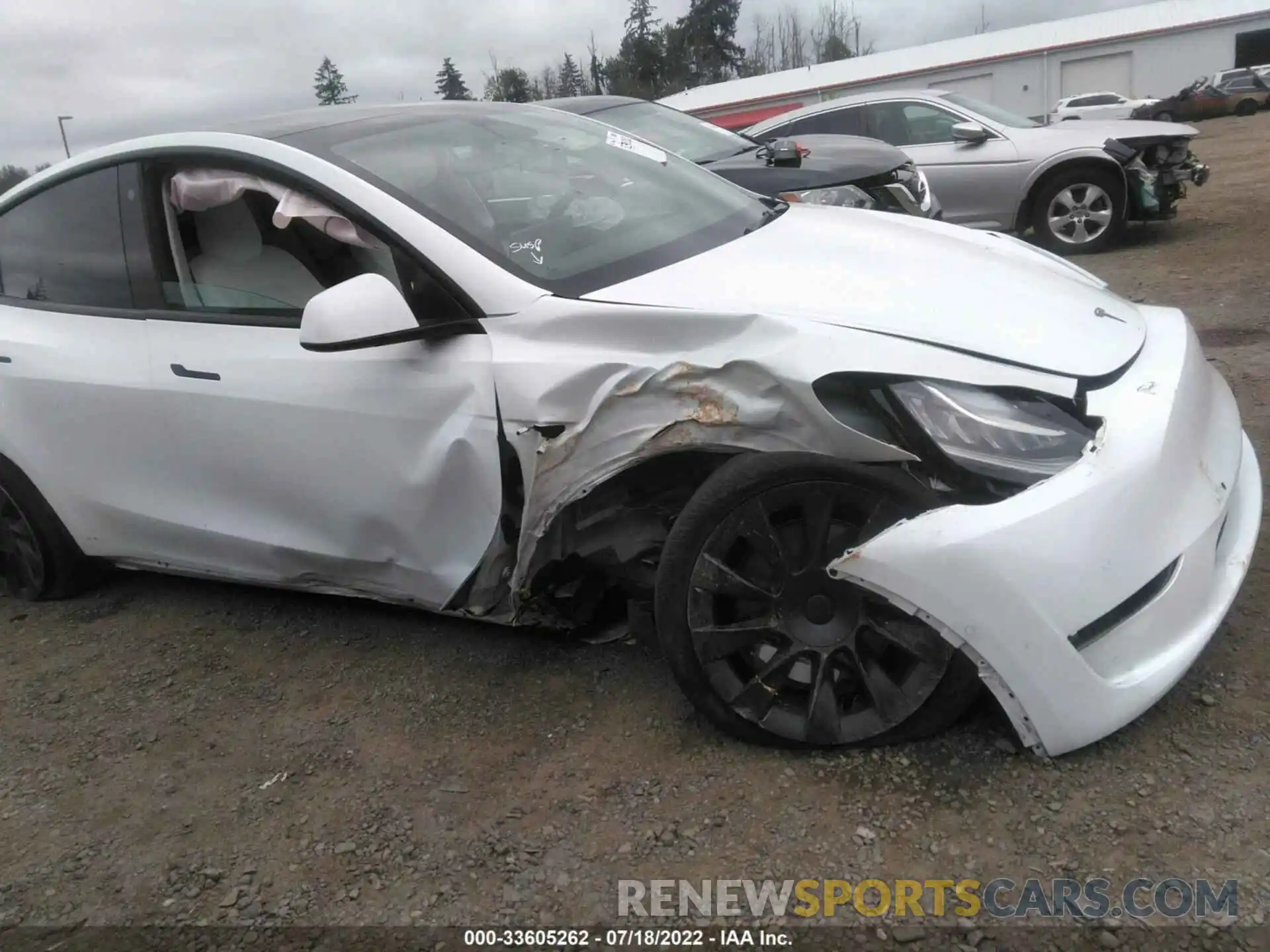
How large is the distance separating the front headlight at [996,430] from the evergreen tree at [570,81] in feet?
219

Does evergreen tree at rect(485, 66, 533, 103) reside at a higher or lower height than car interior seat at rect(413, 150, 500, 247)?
higher

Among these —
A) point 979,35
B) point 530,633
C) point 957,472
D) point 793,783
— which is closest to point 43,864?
point 530,633

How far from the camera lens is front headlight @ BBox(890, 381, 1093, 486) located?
205cm

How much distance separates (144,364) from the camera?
3006 millimetres

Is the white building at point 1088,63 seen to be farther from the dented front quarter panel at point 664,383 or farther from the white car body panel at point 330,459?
the dented front quarter panel at point 664,383

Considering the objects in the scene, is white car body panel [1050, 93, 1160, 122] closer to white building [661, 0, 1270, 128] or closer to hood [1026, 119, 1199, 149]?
white building [661, 0, 1270, 128]

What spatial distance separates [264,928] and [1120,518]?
1945mm

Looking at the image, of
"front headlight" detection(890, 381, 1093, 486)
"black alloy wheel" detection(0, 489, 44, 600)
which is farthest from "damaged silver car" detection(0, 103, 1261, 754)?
"black alloy wheel" detection(0, 489, 44, 600)

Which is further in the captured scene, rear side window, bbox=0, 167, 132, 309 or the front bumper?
rear side window, bbox=0, 167, 132, 309

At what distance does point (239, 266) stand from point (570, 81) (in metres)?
69.2

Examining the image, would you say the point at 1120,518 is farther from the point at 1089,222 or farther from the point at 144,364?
the point at 1089,222

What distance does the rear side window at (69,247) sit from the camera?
10.3ft

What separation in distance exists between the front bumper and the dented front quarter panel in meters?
0.20

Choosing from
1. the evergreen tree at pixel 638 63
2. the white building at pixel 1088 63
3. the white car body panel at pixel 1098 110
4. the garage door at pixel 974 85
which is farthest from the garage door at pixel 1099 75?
the evergreen tree at pixel 638 63
